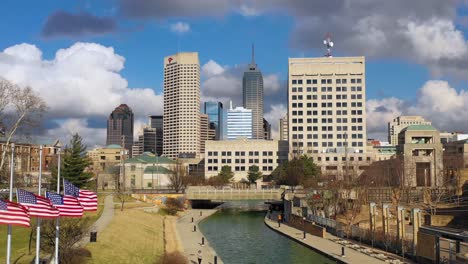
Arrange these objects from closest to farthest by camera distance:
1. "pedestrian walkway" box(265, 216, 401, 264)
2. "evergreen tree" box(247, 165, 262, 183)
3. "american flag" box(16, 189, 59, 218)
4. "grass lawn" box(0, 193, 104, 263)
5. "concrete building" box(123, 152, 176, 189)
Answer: "american flag" box(16, 189, 59, 218), "grass lawn" box(0, 193, 104, 263), "pedestrian walkway" box(265, 216, 401, 264), "concrete building" box(123, 152, 176, 189), "evergreen tree" box(247, 165, 262, 183)

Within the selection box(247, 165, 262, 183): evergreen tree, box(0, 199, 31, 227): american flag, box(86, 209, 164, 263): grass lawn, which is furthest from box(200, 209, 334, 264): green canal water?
box(247, 165, 262, 183): evergreen tree

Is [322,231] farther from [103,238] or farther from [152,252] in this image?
[103,238]

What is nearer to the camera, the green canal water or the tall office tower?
the green canal water

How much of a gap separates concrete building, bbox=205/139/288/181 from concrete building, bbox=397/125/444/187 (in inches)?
2678

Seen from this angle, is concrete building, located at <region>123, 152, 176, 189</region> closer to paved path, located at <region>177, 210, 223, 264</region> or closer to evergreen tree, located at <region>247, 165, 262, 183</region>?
evergreen tree, located at <region>247, 165, 262, 183</region>

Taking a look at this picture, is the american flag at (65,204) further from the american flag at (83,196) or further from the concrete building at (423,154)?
the concrete building at (423,154)

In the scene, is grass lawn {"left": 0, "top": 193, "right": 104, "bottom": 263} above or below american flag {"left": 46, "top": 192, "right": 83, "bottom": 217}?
below

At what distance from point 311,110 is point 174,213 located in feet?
364

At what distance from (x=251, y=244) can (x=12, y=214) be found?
42197 millimetres

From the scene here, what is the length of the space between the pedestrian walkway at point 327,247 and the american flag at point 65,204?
25.2 m

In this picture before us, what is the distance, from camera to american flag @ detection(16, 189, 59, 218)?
23672 mm

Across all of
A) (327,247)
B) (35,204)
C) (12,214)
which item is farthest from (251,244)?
(12,214)

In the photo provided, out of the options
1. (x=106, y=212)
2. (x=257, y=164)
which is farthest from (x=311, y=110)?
(x=106, y=212)

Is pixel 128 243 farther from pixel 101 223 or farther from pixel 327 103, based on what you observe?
pixel 327 103
